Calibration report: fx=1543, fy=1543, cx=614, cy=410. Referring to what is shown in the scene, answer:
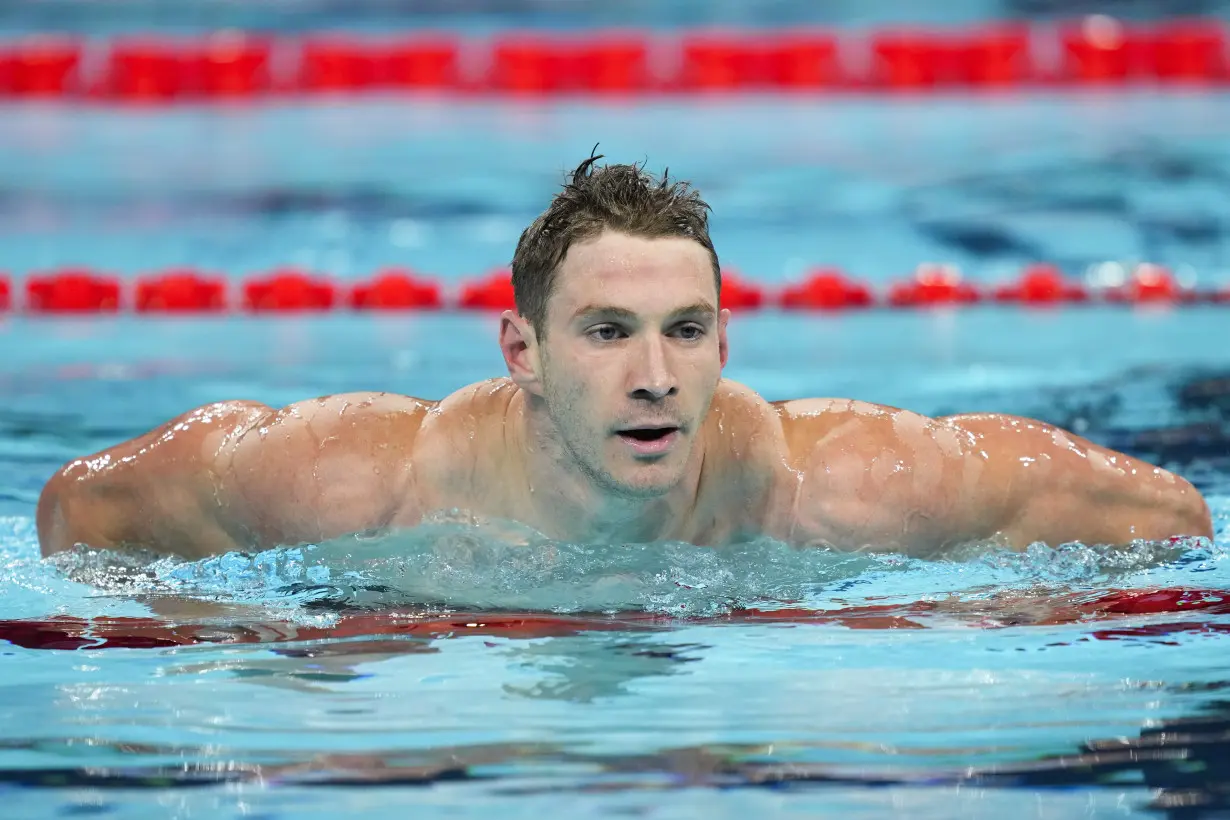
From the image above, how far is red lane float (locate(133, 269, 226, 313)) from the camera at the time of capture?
697 centimetres

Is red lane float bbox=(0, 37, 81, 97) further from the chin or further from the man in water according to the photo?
the chin

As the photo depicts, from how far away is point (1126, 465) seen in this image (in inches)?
122

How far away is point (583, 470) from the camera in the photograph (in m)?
2.83

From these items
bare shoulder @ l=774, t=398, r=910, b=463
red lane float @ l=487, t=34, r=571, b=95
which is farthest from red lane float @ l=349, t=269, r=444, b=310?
bare shoulder @ l=774, t=398, r=910, b=463

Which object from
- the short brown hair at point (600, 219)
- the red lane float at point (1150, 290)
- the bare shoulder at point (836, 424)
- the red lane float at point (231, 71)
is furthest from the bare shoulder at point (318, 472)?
the red lane float at point (231, 71)

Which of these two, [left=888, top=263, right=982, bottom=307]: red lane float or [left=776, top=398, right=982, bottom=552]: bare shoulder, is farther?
[left=888, top=263, right=982, bottom=307]: red lane float

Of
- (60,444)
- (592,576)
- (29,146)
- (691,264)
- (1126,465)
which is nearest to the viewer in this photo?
(691,264)

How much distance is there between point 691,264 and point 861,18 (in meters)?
7.28

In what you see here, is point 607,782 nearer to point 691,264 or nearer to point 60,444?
point 691,264

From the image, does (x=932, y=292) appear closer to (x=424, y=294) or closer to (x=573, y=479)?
(x=424, y=294)

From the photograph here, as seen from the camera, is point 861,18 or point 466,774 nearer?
point 466,774

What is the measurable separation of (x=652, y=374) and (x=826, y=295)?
464 centimetres

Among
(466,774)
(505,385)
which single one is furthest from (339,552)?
(466,774)

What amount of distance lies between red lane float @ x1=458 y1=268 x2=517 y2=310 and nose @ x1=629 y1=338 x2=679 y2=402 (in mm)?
4317
